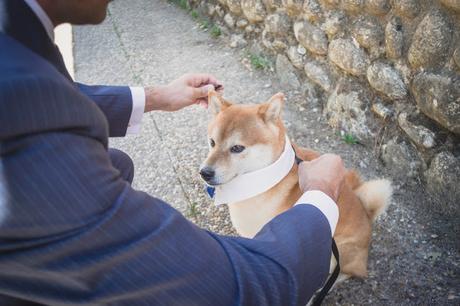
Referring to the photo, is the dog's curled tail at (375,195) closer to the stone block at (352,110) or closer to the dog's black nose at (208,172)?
the stone block at (352,110)

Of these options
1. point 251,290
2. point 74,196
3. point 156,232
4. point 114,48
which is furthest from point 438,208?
point 114,48

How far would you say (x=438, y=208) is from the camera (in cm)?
203

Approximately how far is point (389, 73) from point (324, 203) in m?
1.27

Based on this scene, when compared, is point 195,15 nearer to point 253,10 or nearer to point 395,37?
point 253,10

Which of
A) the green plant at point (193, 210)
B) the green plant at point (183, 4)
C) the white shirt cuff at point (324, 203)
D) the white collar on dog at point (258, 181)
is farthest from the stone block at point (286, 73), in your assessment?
the white shirt cuff at point (324, 203)

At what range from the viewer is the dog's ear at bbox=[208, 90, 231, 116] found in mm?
1960

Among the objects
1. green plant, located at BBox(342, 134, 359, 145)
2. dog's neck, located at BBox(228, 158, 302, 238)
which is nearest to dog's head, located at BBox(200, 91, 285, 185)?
dog's neck, located at BBox(228, 158, 302, 238)

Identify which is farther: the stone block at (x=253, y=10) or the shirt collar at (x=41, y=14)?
the stone block at (x=253, y=10)

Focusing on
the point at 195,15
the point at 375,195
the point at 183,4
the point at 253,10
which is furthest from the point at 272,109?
the point at 183,4

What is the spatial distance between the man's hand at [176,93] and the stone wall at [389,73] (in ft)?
2.83

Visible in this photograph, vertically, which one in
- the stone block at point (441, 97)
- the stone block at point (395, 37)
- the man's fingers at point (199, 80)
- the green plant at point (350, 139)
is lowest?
the green plant at point (350, 139)

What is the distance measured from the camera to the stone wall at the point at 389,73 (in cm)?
187

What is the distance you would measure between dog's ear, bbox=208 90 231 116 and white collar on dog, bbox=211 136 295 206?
380 millimetres

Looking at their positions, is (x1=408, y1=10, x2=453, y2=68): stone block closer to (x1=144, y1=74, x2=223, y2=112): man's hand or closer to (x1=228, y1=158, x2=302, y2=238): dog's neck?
(x1=228, y1=158, x2=302, y2=238): dog's neck
